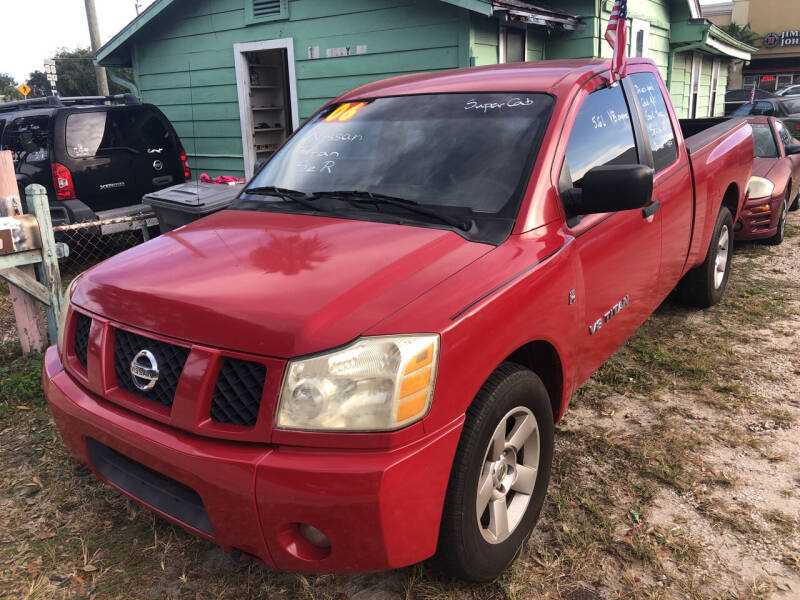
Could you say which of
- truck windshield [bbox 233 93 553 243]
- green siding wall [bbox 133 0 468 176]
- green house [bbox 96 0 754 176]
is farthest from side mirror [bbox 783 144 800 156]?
truck windshield [bbox 233 93 553 243]

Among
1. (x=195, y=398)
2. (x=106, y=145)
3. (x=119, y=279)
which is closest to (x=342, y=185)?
(x=119, y=279)

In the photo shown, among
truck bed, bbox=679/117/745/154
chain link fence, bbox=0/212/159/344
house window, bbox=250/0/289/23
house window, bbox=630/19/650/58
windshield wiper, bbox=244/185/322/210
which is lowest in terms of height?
chain link fence, bbox=0/212/159/344

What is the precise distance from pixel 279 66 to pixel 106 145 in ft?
14.2

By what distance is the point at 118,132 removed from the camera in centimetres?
787

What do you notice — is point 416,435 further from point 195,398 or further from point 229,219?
point 229,219

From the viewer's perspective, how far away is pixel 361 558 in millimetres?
1942

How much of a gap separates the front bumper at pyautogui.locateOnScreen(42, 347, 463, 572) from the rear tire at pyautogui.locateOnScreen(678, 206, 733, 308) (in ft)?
12.4

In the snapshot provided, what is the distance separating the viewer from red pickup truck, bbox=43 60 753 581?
192cm

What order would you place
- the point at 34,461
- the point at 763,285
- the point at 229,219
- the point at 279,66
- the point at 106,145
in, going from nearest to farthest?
the point at 229,219 → the point at 34,461 → the point at 763,285 → the point at 106,145 → the point at 279,66

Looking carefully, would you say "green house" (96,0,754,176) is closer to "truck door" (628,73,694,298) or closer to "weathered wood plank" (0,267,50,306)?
"truck door" (628,73,694,298)

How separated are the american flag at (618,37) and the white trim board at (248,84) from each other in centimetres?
645

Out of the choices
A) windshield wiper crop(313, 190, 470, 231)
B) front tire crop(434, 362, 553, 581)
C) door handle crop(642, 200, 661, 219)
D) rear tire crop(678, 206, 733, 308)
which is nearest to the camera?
front tire crop(434, 362, 553, 581)

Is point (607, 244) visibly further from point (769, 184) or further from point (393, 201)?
point (769, 184)

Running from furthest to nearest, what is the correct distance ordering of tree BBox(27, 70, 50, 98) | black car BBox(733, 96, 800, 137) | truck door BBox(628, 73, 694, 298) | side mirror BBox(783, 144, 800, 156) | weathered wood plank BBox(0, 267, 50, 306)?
tree BBox(27, 70, 50, 98) < black car BBox(733, 96, 800, 137) < side mirror BBox(783, 144, 800, 156) < weathered wood plank BBox(0, 267, 50, 306) < truck door BBox(628, 73, 694, 298)
